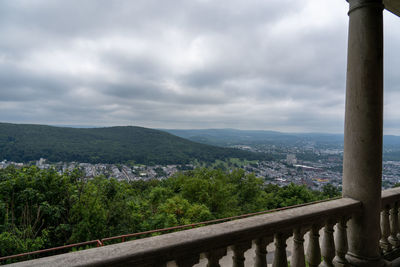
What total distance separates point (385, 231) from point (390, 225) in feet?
0.60

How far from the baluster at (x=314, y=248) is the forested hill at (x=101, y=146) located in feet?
120

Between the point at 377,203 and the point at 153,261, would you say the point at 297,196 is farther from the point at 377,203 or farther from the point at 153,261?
the point at 153,261

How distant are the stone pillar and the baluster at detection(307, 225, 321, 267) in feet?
1.88

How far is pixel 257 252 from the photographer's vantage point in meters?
1.74

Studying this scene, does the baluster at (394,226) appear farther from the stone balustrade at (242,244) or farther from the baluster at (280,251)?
the baluster at (280,251)

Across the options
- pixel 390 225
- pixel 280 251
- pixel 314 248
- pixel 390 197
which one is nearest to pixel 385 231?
pixel 390 225

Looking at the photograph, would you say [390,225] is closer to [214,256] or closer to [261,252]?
[261,252]

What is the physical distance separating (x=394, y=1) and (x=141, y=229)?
13416 mm

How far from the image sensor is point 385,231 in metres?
2.95

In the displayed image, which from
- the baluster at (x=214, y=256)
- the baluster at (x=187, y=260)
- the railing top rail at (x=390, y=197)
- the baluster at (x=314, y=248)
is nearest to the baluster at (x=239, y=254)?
the baluster at (x=214, y=256)

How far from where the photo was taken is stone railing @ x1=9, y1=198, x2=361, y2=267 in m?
1.19

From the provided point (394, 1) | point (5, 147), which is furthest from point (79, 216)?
point (5, 147)

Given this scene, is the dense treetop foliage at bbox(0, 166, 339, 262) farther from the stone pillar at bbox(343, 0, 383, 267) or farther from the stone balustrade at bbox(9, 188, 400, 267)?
the stone pillar at bbox(343, 0, 383, 267)

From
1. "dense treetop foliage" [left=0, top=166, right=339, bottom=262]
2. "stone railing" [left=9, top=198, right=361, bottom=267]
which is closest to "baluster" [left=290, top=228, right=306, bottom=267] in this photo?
"stone railing" [left=9, top=198, right=361, bottom=267]
